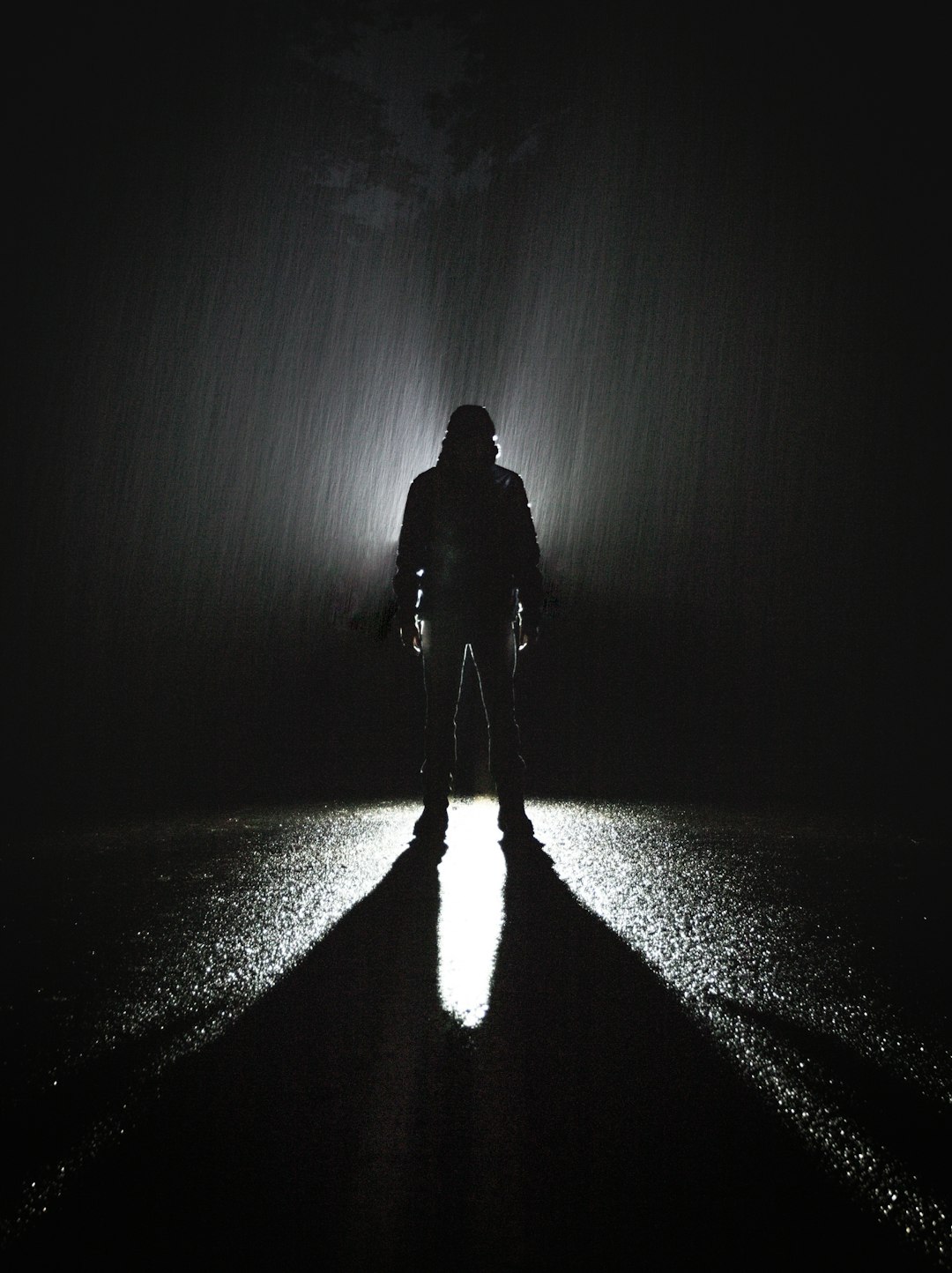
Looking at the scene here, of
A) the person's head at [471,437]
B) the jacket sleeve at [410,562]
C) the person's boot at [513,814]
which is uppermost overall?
the person's head at [471,437]

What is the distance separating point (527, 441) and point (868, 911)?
6.55m

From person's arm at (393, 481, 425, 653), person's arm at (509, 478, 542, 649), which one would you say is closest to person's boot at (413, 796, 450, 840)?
person's arm at (393, 481, 425, 653)

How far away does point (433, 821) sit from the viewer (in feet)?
7.50

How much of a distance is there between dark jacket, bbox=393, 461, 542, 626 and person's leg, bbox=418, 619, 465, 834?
3.5 inches

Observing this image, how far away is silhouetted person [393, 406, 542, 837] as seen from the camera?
234cm

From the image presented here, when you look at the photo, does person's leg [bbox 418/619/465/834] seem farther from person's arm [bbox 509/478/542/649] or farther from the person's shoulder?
the person's shoulder

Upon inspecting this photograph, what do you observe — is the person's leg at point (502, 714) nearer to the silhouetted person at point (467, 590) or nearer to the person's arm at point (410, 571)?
the silhouetted person at point (467, 590)

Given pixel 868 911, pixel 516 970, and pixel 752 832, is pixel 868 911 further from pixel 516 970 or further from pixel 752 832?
pixel 516 970

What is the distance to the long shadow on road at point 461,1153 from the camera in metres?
0.59

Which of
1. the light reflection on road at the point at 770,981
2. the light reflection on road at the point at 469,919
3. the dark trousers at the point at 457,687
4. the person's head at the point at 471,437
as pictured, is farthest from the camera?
the person's head at the point at 471,437

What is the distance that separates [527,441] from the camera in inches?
287

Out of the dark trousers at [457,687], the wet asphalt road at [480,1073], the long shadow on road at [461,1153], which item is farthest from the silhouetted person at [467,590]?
the long shadow on road at [461,1153]

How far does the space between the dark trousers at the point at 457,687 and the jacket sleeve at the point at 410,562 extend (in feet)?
0.38

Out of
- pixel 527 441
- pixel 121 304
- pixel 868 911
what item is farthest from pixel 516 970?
pixel 121 304
